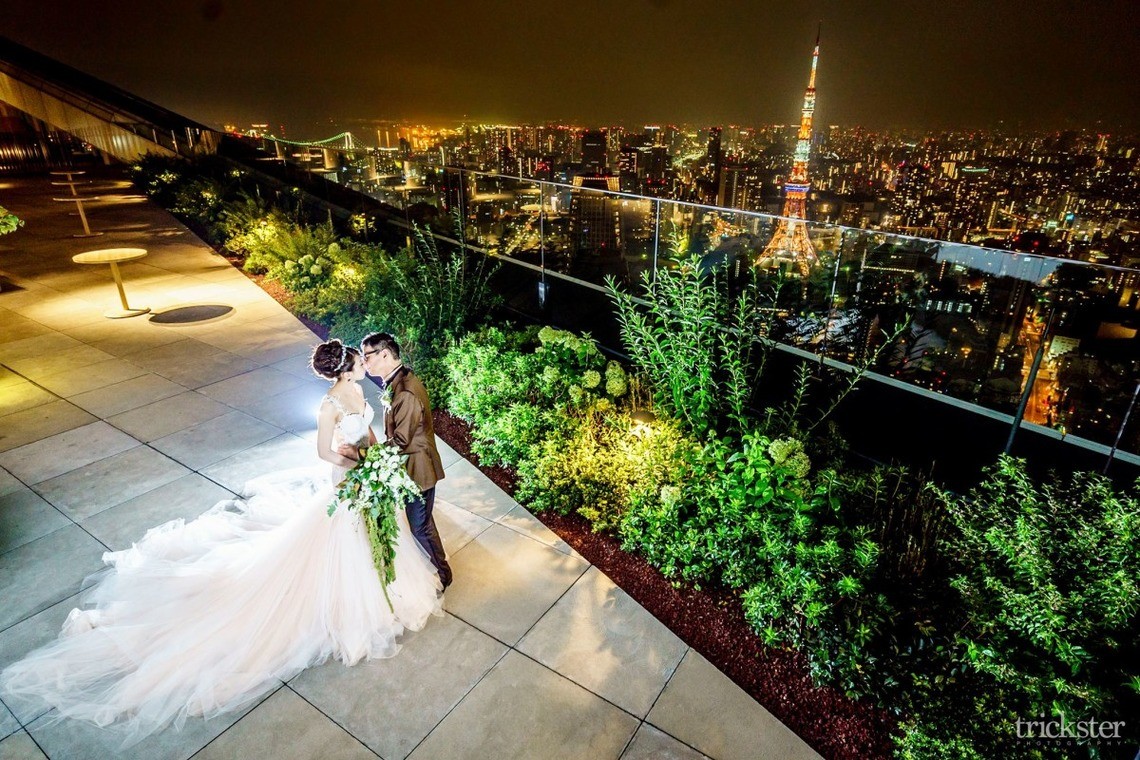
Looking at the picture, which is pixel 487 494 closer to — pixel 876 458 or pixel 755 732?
pixel 755 732

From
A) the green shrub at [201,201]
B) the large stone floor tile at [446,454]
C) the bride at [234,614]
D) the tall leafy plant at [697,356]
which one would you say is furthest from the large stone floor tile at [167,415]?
the green shrub at [201,201]

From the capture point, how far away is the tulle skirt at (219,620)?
10.1ft

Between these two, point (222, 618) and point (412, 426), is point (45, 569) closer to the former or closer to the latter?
point (222, 618)

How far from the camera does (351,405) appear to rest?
3.56m

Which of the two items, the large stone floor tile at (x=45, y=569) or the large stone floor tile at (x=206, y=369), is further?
the large stone floor tile at (x=206, y=369)

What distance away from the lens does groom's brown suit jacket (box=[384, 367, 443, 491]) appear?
3.44 metres

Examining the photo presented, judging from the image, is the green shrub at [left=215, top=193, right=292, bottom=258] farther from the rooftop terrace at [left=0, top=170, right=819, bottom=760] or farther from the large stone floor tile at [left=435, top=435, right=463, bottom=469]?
the large stone floor tile at [left=435, top=435, right=463, bottom=469]

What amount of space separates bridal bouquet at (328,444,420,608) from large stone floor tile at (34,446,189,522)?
2.69m

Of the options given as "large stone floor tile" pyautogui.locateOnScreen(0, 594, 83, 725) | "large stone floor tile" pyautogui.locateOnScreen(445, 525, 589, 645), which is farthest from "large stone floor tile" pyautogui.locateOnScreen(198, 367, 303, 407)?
"large stone floor tile" pyautogui.locateOnScreen(445, 525, 589, 645)

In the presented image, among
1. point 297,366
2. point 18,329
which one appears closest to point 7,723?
point 297,366

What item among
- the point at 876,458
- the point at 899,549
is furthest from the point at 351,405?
the point at 876,458

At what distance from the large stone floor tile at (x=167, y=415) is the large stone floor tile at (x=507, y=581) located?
12.1 ft

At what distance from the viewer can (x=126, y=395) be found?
21.6 feet

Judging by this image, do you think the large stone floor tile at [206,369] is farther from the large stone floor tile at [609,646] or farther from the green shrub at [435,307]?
the large stone floor tile at [609,646]
